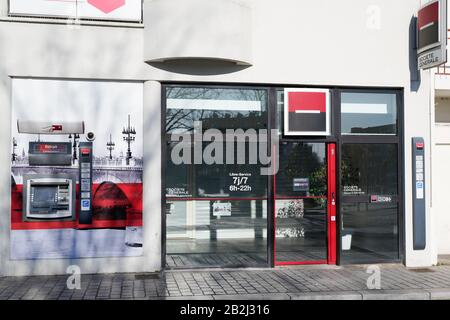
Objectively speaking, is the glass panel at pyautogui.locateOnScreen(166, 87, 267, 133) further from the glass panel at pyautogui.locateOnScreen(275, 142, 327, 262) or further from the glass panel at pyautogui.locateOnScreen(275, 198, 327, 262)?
the glass panel at pyautogui.locateOnScreen(275, 198, 327, 262)

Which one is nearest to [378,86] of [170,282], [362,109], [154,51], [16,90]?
[362,109]

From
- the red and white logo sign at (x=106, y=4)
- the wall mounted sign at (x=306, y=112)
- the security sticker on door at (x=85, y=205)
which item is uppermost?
the red and white logo sign at (x=106, y=4)

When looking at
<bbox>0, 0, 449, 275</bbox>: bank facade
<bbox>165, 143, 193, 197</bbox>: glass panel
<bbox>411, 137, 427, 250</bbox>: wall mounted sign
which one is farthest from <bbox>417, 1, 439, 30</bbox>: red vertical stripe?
Answer: <bbox>165, 143, 193, 197</bbox>: glass panel

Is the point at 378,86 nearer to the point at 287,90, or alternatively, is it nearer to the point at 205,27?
the point at 287,90

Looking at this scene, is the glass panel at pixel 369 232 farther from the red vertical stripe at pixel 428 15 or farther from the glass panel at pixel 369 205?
the red vertical stripe at pixel 428 15

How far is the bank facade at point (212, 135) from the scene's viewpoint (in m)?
8.79

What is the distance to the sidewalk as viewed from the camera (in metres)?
7.51

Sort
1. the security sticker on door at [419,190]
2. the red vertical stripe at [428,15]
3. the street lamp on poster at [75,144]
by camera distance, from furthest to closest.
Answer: the security sticker on door at [419,190]
the red vertical stripe at [428,15]
the street lamp on poster at [75,144]

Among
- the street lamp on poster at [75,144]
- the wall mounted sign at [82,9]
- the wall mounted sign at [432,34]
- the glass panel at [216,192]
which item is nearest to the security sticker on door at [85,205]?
the street lamp on poster at [75,144]

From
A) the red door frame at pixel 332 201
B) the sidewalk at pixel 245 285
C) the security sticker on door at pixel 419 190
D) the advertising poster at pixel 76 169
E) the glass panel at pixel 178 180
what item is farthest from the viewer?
the security sticker on door at pixel 419 190

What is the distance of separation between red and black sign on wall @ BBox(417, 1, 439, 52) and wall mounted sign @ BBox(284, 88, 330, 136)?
6.21 ft

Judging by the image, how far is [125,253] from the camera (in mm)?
8969

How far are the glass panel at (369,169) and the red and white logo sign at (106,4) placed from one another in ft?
15.1

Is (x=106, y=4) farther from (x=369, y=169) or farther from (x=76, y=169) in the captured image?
(x=369, y=169)
